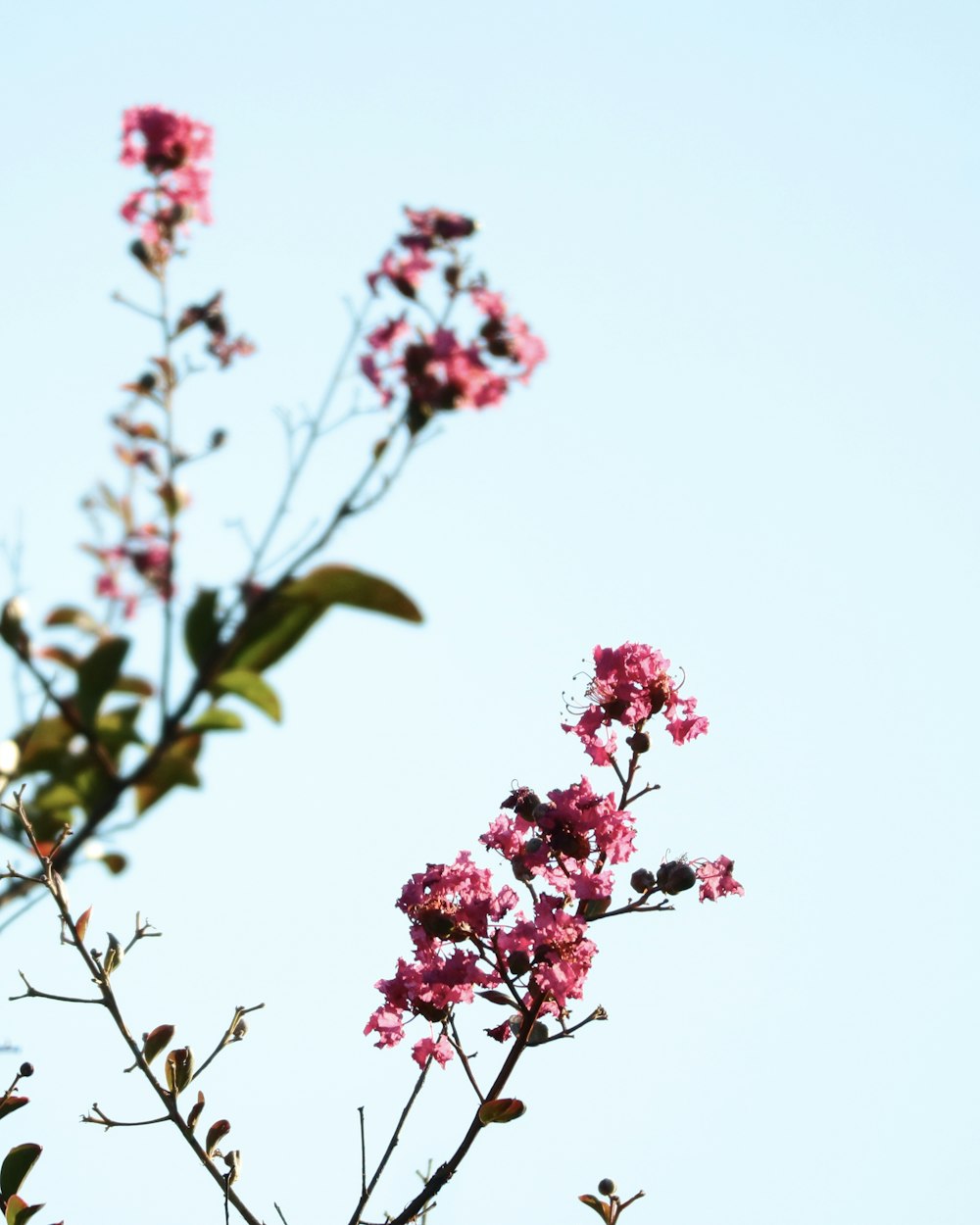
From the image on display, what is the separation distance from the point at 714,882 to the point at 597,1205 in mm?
583

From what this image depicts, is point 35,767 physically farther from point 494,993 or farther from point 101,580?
point 494,993

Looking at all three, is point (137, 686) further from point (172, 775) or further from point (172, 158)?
point (172, 158)

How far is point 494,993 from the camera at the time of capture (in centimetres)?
220

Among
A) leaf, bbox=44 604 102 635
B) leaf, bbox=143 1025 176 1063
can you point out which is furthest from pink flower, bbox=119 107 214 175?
leaf, bbox=143 1025 176 1063

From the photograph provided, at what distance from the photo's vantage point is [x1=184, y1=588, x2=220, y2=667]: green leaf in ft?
4.19

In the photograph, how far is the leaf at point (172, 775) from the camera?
1.22 meters

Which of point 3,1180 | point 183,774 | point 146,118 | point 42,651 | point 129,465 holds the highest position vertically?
point 146,118

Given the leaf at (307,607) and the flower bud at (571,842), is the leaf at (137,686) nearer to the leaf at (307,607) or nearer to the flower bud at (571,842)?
the leaf at (307,607)

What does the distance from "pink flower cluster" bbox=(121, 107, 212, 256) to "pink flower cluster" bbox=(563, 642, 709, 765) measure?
1048 mm

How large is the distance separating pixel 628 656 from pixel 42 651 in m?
1.20

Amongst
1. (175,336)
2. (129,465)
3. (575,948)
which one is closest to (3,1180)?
(575,948)

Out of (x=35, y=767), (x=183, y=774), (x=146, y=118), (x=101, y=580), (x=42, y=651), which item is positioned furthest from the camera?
(x=146, y=118)

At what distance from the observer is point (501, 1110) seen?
79.2 inches

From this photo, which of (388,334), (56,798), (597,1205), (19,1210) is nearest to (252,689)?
(56,798)
